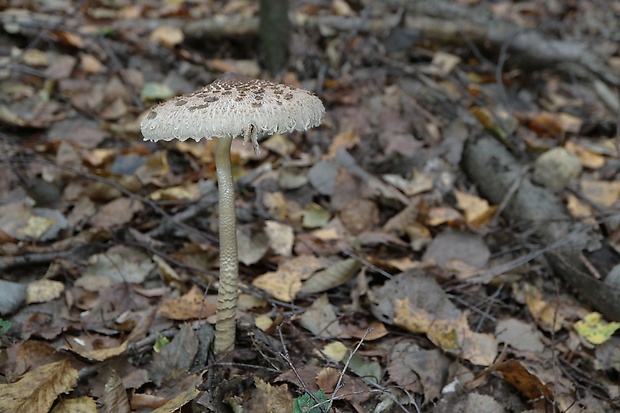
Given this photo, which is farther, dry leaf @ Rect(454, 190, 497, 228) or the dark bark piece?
dry leaf @ Rect(454, 190, 497, 228)

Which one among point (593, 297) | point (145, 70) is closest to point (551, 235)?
point (593, 297)

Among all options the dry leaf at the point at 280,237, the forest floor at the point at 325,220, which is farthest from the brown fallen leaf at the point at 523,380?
the dry leaf at the point at 280,237

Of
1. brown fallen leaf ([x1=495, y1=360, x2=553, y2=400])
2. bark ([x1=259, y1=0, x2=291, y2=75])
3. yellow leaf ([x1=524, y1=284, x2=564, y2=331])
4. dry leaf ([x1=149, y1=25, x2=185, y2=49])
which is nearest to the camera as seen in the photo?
brown fallen leaf ([x1=495, y1=360, x2=553, y2=400])

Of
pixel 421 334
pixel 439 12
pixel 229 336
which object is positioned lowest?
pixel 421 334

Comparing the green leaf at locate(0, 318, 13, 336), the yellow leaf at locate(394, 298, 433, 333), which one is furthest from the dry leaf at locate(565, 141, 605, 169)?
the green leaf at locate(0, 318, 13, 336)

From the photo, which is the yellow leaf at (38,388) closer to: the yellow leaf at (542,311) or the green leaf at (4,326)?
the green leaf at (4,326)

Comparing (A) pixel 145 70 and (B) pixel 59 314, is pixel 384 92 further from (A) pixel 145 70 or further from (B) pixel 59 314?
(B) pixel 59 314

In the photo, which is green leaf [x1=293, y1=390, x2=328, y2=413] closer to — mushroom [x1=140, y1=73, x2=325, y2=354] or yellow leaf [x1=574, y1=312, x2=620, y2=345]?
mushroom [x1=140, y1=73, x2=325, y2=354]

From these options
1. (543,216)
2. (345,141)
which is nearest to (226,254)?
(345,141)
